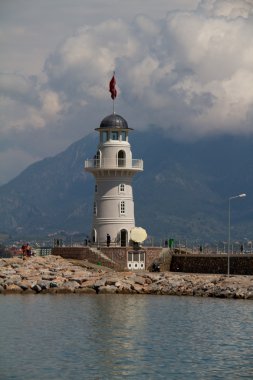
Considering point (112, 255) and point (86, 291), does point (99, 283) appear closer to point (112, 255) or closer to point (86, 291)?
point (86, 291)

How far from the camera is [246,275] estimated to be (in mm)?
70750

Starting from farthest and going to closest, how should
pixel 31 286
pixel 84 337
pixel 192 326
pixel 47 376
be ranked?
1. pixel 31 286
2. pixel 192 326
3. pixel 84 337
4. pixel 47 376

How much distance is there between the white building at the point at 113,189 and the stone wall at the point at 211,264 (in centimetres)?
426

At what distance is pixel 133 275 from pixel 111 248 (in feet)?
18.7

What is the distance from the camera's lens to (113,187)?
3103 inches

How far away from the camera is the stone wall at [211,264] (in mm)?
71938

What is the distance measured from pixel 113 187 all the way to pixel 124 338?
3356 centimetres

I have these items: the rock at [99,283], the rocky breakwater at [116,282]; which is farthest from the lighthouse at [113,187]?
the rock at [99,283]

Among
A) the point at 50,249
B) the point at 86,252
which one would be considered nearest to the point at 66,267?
the point at 86,252

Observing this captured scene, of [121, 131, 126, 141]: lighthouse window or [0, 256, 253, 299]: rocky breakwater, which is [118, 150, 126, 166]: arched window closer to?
[121, 131, 126, 141]: lighthouse window

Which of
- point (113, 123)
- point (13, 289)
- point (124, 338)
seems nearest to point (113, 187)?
point (113, 123)

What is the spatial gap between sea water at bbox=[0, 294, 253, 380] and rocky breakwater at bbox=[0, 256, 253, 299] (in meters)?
1.76

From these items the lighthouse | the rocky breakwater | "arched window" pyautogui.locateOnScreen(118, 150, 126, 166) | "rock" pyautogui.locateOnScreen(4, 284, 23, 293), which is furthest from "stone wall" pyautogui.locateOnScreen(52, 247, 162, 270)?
"rock" pyautogui.locateOnScreen(4, 284, 23, 293)

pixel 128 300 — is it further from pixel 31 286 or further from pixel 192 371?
pixel 192 371
